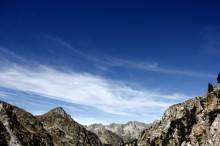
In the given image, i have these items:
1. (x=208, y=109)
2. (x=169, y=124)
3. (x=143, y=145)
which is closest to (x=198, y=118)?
(x=208, y=109)

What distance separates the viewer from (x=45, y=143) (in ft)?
651

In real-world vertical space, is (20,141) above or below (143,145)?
below

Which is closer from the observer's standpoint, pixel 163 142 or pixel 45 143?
pixel 163 142

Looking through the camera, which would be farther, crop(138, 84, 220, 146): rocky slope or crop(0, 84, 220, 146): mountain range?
crop(0, 84, 220, 146): mountain range

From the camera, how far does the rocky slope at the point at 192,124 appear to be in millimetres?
81875

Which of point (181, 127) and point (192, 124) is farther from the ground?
point (192, 124)

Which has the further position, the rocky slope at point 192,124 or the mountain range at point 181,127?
the mountain range at point 181,127

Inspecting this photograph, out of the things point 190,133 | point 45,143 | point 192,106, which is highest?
point 192,106

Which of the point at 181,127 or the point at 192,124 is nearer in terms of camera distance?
the point at 192,124

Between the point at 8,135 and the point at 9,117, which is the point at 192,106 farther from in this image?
the point at 9,117

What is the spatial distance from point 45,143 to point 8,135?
52.7m

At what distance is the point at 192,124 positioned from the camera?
101 meters

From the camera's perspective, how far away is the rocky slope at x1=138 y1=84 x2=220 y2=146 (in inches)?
3223

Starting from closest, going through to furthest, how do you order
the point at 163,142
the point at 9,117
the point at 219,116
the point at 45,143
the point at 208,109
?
the point at 219,116 → the point at 208,109 → the point at 163,142 → the point at 9,117 → the point at 45,143
